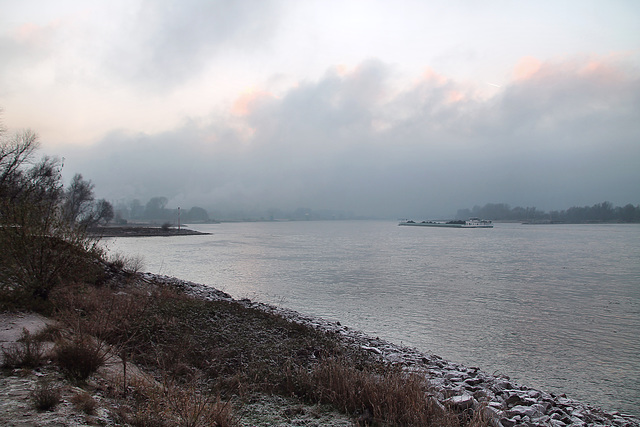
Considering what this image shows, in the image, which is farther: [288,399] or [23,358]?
[288,399]

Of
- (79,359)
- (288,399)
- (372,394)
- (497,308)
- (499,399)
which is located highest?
(79,359)

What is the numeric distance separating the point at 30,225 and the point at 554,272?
33026 millimetres

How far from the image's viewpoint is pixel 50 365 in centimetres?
654

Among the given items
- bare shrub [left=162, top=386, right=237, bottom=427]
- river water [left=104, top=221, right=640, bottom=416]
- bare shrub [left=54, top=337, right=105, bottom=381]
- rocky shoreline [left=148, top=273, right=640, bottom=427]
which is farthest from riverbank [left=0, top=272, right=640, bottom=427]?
river water [left=104, top=221, right=640, bottom=416]

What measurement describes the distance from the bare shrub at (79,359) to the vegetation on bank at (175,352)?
17 millimetres

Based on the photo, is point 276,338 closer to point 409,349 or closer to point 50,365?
point 409,349

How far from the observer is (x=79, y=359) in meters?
6.54

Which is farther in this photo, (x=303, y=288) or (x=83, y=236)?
(x=303, y=288)

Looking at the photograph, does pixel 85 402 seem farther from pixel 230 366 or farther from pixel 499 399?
pixel 499 399

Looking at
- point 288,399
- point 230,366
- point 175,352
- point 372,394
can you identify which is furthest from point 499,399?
point 175,352

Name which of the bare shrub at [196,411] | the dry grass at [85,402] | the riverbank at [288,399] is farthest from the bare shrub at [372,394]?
the dry grass at [85,402]

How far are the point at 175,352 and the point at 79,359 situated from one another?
2.42m

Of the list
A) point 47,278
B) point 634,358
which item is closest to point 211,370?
point 47,278

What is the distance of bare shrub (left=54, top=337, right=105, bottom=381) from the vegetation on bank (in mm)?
17
